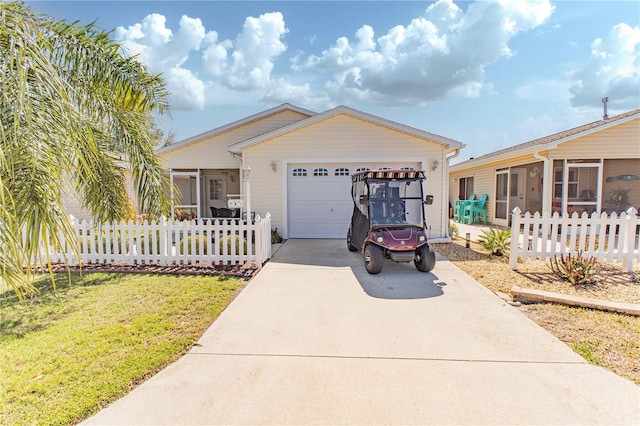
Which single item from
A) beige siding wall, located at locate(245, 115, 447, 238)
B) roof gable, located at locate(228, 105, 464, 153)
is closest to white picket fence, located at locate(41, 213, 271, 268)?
beige siding wall, located at locate(245, 115, 447, 238)

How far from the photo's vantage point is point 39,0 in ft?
13.2

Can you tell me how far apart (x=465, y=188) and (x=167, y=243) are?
672 inches

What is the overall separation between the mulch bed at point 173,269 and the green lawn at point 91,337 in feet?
1.12

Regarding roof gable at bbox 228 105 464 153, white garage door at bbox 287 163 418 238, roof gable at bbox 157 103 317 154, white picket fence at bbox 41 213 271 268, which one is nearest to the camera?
white picket fence at bbox 41 213 271 268

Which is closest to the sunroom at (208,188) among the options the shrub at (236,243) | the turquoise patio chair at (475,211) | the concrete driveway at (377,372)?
the shrub at (236,243)

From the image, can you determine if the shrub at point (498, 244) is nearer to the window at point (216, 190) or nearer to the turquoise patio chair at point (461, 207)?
the turquoise patio chair at point (461, 207)

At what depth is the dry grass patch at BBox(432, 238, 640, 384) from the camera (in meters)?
3.10

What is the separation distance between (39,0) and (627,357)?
8.03 meters

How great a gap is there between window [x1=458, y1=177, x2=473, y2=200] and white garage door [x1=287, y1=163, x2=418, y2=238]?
10.1 m

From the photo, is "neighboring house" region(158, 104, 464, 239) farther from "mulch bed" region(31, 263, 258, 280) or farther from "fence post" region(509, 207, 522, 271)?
"mulch bed" region(31, 263, 258, 280)

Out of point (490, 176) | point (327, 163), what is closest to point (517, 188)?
point (490, 176)

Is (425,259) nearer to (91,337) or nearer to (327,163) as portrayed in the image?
(327,163)

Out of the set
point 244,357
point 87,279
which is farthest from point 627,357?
point 87,279

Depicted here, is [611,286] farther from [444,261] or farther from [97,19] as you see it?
[97,19]
